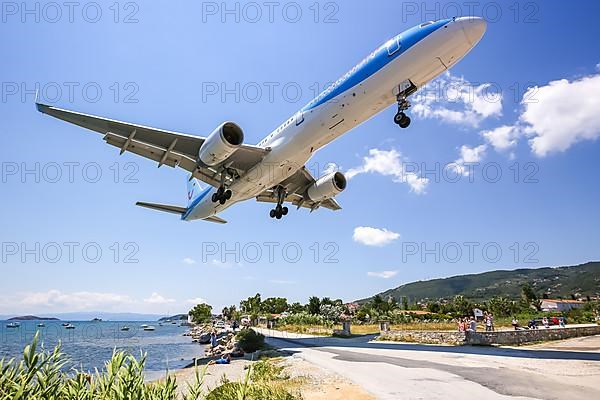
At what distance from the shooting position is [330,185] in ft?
83.8

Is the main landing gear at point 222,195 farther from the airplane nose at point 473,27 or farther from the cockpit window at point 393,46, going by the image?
the airplane nose at point 473,27

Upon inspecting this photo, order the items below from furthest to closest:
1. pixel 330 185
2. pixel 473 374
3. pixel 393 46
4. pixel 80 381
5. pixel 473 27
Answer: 1. pixel 330 185
2. pixel 393 46
3. pixel 473 27
4. pixel 473 374
5. pixel 80 381

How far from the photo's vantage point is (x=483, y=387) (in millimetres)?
10914

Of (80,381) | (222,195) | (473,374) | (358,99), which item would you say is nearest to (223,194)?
(222,195)

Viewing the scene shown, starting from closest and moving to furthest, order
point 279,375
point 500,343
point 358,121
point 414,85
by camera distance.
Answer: point 279,375, point 414,85, point 358,121, point 500,343

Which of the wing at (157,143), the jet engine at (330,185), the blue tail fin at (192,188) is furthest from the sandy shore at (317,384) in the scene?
the blue tail fin at (192,188)

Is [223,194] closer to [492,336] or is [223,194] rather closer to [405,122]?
[405,122]

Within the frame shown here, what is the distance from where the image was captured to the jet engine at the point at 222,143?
1908 cm

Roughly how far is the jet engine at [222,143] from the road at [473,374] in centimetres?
1098

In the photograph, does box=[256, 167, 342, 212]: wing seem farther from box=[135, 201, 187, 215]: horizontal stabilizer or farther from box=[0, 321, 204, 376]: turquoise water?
box=[0, 321, 204, 376]: turquoise water

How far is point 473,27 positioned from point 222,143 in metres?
12.1

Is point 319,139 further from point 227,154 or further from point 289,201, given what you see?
point 289,201

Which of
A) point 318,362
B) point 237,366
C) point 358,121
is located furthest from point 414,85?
point 237,366

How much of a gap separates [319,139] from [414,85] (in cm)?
543
